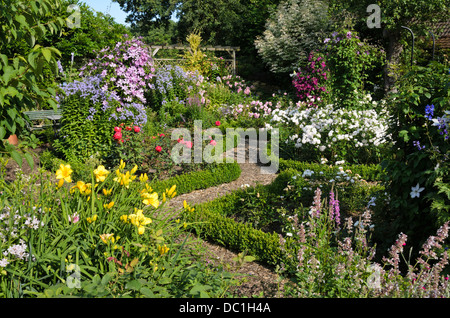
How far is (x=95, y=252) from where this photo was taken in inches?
95.5

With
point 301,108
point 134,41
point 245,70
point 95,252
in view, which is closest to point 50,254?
point 95,252

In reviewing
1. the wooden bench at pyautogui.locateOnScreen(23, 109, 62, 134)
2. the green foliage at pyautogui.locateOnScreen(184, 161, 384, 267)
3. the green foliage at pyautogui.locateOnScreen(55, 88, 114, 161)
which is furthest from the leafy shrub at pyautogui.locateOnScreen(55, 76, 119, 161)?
the green foliage at pyautogui.locateOnScreen(184, 161, 384, 267)

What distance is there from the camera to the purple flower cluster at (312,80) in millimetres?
9734

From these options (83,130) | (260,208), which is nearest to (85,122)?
(83,130)

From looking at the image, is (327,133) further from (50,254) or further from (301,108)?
(50,254)

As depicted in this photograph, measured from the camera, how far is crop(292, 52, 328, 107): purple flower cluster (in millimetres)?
9734

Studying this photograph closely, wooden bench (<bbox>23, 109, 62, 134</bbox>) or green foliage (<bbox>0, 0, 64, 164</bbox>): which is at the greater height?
green foliage (<bbox>0, 0, 64, 164</bbox>)

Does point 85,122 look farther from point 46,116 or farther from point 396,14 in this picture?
point 396,14

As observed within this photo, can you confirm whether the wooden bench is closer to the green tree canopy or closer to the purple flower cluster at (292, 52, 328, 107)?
the purple flower cluster at (292, 52, 328, 107)

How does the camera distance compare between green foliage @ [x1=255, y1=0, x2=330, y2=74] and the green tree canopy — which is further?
green foliage @ [x1=255, y1=0, x2=330, y2=74]

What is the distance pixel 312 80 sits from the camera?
10156mm
